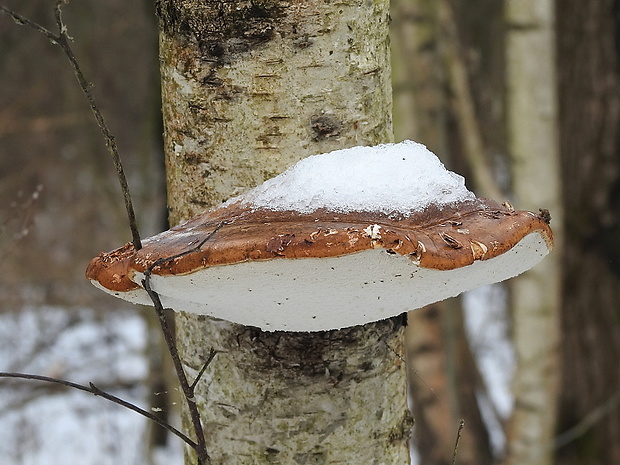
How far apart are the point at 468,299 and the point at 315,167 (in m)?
9.92

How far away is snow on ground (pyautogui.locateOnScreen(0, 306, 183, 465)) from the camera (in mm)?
6395

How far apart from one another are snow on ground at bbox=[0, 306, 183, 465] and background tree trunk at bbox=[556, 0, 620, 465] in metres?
3.43

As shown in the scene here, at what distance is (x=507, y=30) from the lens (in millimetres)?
3785

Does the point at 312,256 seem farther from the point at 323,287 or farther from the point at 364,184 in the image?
the point at 364,184

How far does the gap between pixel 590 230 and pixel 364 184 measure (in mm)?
3686

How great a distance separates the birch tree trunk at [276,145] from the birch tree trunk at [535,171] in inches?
101

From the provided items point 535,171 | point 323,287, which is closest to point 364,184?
point 323,287

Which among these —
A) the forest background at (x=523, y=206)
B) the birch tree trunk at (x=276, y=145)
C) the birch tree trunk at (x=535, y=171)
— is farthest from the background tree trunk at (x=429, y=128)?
the birch tree trunk at (x=276, y=145)

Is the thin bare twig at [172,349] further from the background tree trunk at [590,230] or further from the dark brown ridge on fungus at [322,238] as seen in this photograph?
the background tree trunk at [590,230]

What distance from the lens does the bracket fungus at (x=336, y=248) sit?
34.6 inches

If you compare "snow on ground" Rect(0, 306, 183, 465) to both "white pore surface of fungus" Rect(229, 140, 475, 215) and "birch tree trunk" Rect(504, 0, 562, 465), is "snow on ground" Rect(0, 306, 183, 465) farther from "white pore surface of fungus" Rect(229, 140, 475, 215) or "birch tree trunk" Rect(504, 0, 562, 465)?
"white pore surface of fungus" Rect(229, 140, 475, 215)

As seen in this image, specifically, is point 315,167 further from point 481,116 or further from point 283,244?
point 481,116

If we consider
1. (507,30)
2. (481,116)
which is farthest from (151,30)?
(481,116)

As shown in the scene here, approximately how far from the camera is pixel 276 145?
1226mm
